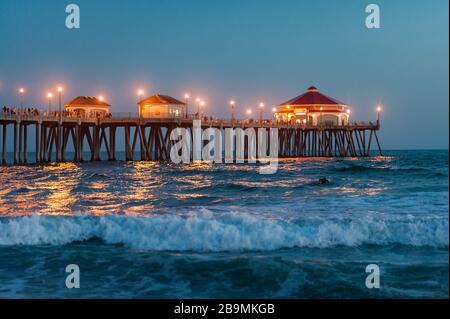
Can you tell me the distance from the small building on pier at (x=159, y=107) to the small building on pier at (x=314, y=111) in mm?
17991

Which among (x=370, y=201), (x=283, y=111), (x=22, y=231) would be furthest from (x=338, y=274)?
(x=283, y=111)

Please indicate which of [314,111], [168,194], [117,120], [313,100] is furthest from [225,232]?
[313,100]

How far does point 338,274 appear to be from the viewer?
968 cm

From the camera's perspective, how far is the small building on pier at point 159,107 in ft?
186

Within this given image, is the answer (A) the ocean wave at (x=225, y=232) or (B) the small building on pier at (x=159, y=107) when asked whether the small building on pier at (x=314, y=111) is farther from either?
(A) the ocean wave at (x=225, y=232)

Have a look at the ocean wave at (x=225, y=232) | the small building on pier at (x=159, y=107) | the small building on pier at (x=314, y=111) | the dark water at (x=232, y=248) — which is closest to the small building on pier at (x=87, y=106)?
the small building on pier at (x=159, y=107)

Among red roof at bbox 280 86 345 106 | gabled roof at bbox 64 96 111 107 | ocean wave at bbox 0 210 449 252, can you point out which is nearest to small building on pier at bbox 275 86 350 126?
red roof at bbox 280 86 345 106

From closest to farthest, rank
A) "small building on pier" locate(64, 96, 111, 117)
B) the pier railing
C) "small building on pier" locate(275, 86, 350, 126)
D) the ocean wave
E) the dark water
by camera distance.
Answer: the dark water → the ocean wave → the pier railing → "small building on pier" locate(64, 96, 111, 117) → "small building on pier" locate(275, 86, 350, 126)

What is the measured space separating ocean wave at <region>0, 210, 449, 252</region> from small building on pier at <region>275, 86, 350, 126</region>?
58618 mm

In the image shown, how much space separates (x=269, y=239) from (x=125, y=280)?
3.73 m

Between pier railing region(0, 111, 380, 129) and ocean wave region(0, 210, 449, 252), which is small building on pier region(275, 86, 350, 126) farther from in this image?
ocean wave region(0, 210, 449, 252)

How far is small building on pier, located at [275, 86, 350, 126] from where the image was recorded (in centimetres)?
7306

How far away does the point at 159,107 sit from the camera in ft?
187
